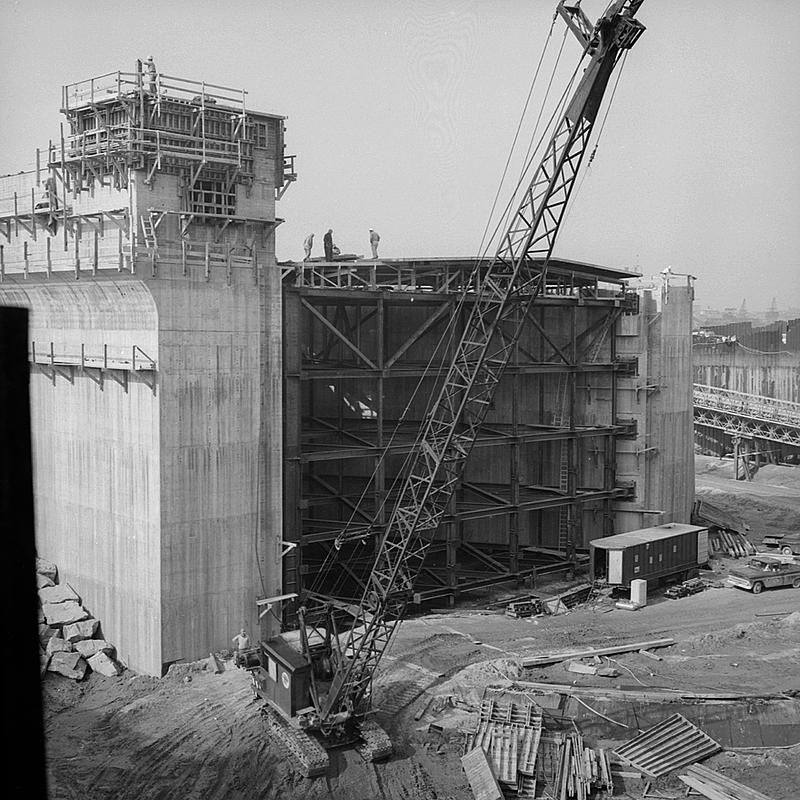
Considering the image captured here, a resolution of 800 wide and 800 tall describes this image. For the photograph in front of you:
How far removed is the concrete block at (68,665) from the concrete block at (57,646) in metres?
0.27

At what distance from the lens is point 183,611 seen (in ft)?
108

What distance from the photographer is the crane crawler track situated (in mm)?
25695

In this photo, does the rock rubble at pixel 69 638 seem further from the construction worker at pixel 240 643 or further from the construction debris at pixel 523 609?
the construction debris at pixel 523 609

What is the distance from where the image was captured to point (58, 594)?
3731 cm

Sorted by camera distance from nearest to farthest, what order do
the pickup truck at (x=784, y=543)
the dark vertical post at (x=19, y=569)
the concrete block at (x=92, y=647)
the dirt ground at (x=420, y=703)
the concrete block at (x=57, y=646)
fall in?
1. the dark vertical post at (x=19, y=569)
2. the dirt ground at (x=420, y=703)
3. the concrete block at (x=57, y=646)
4. the concrete block at (x=92, y=647)
5. the pickup truck at (x=784, y=543)

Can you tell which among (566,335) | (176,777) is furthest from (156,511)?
(566,335)

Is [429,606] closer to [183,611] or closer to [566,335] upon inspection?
[183,611]

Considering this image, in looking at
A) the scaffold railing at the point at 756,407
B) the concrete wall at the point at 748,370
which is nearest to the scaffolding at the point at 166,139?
the scaffold railing at the point at 756,407

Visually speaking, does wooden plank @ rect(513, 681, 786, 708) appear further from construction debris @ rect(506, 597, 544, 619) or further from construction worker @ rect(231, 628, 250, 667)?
construction worker @ rect(231, 628, 250, 667)

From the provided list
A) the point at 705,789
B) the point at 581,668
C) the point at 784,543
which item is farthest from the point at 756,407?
the point at 705,789

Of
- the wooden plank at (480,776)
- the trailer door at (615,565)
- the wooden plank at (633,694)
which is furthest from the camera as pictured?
the trailer door at (615,565)

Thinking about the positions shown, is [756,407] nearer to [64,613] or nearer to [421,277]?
[421,277]

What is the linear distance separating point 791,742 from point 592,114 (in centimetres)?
2081

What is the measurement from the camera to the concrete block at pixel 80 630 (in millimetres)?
34897
